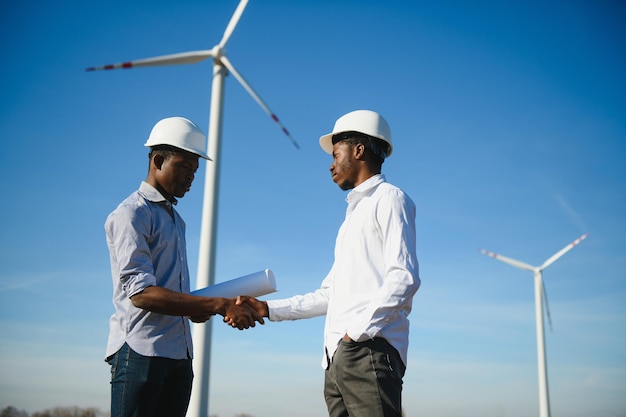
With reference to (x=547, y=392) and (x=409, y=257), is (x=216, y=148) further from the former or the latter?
(x=547, y=392)

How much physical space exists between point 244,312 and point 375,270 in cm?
234

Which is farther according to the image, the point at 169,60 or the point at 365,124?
the point at 169,60

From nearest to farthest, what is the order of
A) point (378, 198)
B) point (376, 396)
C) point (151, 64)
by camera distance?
1. point (376, 396)
2. point (378, 198)
3. point (151, 64)

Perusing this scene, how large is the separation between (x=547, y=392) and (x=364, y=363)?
164 feet

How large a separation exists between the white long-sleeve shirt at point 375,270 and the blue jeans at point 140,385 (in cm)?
164

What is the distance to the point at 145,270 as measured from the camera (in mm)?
6660

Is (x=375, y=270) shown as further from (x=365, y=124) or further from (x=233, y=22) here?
(x=233, y=22)

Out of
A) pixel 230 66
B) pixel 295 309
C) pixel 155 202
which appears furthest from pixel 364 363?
pixel 230 66

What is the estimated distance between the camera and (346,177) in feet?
24.0

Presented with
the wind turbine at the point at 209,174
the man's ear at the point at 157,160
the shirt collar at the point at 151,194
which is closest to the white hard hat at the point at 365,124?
the man's ear at the point at 157,160

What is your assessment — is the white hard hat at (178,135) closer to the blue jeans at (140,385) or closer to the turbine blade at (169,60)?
the blue jeans at (140,385)

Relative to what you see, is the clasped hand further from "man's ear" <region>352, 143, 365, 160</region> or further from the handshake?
"man's ear" <region>352, 143, 365, 160</region>

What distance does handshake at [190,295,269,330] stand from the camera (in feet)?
26.1

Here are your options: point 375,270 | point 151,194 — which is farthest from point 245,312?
point 375,270
